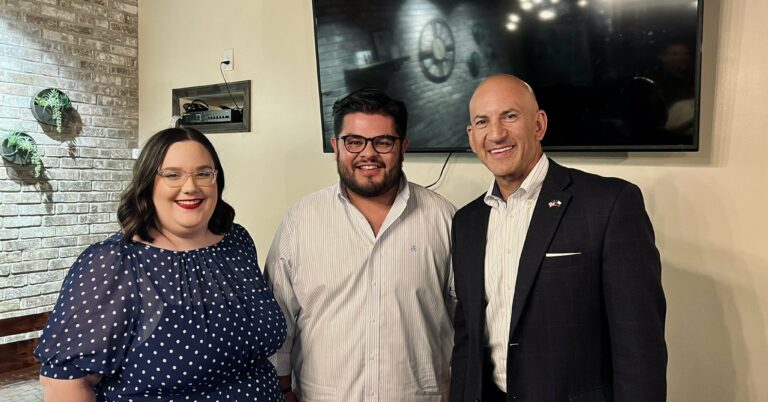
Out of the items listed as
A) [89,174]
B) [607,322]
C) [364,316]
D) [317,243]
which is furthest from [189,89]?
[607,322]

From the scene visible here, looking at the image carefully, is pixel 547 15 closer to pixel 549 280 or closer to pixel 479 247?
pixel 479 247

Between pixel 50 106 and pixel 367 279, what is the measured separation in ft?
8.79

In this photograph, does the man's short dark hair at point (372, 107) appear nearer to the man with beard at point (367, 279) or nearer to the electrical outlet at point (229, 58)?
the man with beard at point (367, 279)

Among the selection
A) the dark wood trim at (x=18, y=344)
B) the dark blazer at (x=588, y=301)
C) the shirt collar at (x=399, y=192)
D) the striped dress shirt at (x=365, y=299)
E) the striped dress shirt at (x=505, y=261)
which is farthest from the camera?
the dark wood trim at (x=18, y=344)

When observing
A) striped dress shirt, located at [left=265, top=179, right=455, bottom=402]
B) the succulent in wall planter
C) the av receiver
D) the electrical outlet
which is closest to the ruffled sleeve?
striped dress shirt, located at [left=265, top=179, right=455, bottom=402]

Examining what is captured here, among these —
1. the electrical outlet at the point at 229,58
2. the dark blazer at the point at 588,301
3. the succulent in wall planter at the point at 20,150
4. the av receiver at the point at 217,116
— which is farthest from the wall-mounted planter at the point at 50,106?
the dark blazer at the point at 588,301

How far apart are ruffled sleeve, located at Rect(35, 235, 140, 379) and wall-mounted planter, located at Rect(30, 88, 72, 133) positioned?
94.6 inches

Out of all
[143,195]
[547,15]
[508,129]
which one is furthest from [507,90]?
[143,195]

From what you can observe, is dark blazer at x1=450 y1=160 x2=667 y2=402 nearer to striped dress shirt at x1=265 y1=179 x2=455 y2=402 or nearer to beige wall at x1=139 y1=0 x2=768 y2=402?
striped dress shirt at x1=265 y1=179 x2=455 y2=402

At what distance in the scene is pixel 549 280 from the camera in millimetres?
1412

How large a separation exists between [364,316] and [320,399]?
30 cm

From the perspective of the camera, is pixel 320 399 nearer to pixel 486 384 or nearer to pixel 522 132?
pixel 486 384

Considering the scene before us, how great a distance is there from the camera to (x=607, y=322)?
1.41 meters

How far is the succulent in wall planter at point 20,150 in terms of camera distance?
3230mm
